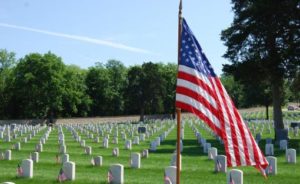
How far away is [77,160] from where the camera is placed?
75.5ft

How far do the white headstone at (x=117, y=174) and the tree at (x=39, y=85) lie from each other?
59948 millimetres

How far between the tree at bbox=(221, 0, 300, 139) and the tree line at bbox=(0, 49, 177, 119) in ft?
141

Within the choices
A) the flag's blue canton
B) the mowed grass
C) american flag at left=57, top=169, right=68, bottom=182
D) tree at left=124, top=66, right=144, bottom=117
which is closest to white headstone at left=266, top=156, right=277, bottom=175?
the mowed grass

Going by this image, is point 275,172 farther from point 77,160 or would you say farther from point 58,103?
point 58,103

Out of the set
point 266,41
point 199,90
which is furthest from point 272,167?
point 266,41

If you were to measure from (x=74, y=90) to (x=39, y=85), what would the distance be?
21.7ft

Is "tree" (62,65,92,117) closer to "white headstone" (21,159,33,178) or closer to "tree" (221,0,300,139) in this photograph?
"tree" (221,0,300,139)

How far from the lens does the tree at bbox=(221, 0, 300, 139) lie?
35094mm

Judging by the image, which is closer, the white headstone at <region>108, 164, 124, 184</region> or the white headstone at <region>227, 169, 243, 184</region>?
the white headstone at <region>227, 169, 243, 184</region>

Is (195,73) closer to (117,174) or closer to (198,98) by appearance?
(198,98)

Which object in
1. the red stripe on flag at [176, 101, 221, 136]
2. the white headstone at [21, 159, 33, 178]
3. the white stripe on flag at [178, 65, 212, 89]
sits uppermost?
the white stripe on flag at [178, 65, 212, 89]

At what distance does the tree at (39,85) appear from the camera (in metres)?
74.6

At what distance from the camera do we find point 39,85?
7519 cm

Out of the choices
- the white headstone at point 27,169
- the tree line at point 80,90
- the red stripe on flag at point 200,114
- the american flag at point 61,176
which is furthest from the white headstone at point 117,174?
the tree line at point 80,90
